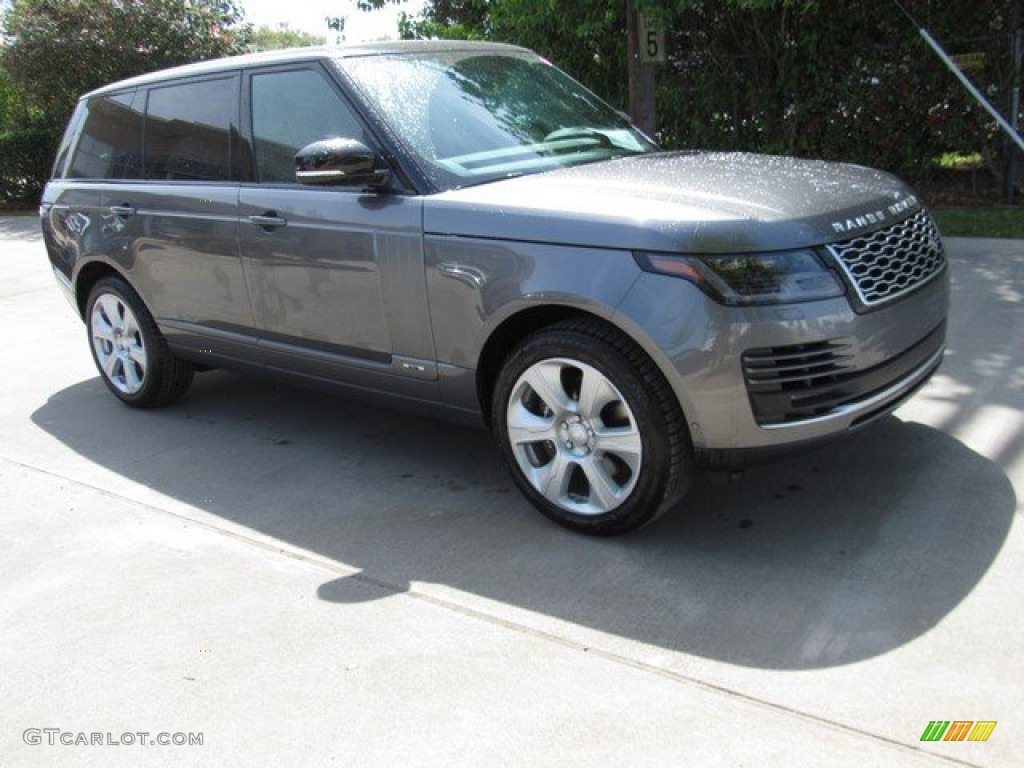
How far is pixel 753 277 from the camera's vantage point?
3229mm

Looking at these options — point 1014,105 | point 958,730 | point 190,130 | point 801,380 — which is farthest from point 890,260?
point 1014,105

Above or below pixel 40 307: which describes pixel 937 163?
above

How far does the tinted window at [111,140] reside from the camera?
542 cm

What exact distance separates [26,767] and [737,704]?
75.6 inches

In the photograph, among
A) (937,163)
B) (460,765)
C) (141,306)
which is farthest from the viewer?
(937,163)

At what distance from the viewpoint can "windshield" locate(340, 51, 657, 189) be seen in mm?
4113

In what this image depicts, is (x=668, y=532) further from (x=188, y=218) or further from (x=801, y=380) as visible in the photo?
(x=188, y=218)

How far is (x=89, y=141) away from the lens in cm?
578

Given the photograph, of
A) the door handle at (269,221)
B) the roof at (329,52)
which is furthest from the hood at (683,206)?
the roof at (329,52)

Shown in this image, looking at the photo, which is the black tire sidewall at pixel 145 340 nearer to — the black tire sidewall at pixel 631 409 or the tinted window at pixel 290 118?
the tinted window at pixel 290 118

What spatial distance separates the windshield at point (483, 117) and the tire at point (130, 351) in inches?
80.8

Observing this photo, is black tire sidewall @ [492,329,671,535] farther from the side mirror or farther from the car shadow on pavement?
the side mirror

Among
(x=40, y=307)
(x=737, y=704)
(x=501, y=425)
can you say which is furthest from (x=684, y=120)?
(x=737, y=704)

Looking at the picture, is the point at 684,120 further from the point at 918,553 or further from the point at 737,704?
the point at 737,704
